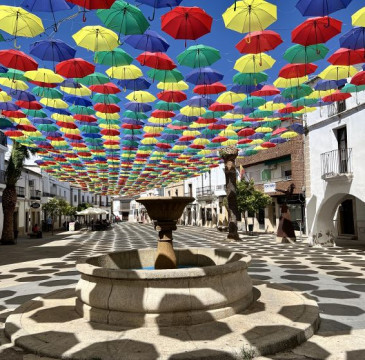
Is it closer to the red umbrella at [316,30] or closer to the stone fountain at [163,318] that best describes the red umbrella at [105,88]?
the red umbrella at [316,30]

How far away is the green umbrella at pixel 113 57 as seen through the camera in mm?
8742

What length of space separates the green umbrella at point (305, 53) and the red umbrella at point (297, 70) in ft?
1.83

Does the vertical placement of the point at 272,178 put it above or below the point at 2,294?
above

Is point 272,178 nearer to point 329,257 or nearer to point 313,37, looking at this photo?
point 329,257

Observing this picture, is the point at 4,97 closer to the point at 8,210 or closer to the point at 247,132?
the point at 247,132

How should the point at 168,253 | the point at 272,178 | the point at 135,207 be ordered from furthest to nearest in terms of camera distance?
the point at 135,207 < the point at 272,178 < the point at 168,253

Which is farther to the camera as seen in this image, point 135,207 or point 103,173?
point 135,207

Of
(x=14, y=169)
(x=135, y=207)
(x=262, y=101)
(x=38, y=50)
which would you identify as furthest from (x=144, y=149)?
(x=135, y=207)

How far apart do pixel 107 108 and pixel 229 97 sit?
4.83m

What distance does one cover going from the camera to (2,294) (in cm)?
785

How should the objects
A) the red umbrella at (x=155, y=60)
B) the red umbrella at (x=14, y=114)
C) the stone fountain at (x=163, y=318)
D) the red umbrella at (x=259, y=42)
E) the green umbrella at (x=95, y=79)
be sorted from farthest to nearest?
the red umbrella at (x=14, y=114)
the green umbrella at (x=95, y=79)
the red umbrella at (x=155, y=60)
the red umbrella at (x=259, y=42)
the stone fountain at (x=163, y=318)

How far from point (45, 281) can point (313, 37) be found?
9.65 meters

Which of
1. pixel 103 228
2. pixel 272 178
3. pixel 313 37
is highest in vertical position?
pixel 313 37

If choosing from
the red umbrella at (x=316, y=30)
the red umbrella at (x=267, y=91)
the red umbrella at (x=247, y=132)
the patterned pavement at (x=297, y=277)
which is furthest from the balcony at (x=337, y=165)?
the red umbrella at (x=316, y=30)
